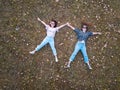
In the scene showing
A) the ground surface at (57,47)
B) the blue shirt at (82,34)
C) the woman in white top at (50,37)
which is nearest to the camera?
the ground surface at (57,47)

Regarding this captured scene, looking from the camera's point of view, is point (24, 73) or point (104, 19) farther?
point (104, 19)

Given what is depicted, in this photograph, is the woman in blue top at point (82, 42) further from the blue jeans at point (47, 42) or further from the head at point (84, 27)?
the blue jeans at point (47, 42)

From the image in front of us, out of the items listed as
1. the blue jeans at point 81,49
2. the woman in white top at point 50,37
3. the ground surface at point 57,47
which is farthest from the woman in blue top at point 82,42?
the woman in white top at point 50,37

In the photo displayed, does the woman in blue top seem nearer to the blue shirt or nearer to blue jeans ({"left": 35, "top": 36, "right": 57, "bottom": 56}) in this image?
the blue shirt

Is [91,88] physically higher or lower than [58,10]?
lower

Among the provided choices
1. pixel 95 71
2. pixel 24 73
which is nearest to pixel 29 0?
pixel 24 73

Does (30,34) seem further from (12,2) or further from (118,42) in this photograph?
(118,42)

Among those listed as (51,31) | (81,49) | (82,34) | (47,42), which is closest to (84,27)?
(82,34)

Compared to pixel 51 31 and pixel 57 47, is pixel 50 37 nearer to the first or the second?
pixel 51 31
